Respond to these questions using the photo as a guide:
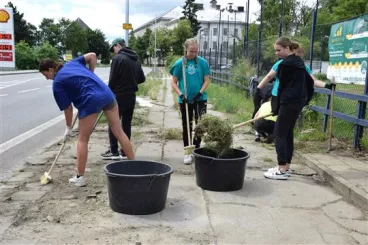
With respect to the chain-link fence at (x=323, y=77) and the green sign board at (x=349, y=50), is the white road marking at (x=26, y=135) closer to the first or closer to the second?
the chain-link fence at (x=323, y=77)

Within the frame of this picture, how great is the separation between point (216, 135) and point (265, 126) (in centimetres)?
288

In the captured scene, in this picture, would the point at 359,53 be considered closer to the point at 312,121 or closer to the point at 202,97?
the point at 312,121

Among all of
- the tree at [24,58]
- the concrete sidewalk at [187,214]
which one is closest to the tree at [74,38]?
the tree at [24,58]

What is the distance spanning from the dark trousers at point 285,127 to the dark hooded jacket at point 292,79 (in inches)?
3.4

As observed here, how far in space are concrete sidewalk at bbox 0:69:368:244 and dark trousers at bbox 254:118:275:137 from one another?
1678 mm

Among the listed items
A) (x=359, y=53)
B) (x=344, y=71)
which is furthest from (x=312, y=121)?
(x=359, y=53)

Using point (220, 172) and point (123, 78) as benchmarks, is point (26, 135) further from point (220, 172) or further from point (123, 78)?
point (220, 172)

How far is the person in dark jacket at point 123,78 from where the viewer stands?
6.12m

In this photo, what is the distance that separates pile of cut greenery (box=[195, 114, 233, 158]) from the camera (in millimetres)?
4973

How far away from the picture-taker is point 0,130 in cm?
930

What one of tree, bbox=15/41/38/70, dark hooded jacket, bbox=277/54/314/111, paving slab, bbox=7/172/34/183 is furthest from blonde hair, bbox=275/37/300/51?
tree, bbox=15/41/38/70

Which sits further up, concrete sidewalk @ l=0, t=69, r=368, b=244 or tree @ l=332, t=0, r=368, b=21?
tree @ l=332, t=0, r=368, b=21

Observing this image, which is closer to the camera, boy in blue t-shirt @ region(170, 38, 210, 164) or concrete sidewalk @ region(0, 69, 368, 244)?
concrete sidewalk @ region(0, 69, 368, 244)

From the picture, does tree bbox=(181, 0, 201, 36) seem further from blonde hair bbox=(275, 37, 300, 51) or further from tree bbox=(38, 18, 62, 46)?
blonde hair bbox=(275, 37, 300, 51)
